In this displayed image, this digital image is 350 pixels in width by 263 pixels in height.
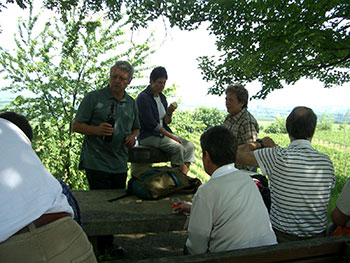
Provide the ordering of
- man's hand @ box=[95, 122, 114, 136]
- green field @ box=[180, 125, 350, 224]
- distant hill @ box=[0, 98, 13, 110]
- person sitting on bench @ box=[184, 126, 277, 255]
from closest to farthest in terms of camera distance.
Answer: person sitting on bench @ box=[184, 126, 277, 255]
man's hand @ box=[95, 122, 114, 136]
distant hill @ box=[0, 98, 13, 110]
green field @ box=[180, 125, 350, 224]

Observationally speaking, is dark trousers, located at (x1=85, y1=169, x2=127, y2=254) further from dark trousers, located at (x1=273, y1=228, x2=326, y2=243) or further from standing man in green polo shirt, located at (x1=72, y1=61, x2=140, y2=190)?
dark trousers, located at (x1=273, y1=228, x2=326, y2=243)

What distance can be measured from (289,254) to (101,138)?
2220 mm

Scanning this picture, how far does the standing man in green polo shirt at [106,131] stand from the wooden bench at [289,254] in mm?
Answer: 1986

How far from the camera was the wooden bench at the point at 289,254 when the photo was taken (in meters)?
1.38

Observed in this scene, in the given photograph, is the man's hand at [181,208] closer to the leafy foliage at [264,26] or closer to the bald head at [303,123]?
the bald head at [303,123]

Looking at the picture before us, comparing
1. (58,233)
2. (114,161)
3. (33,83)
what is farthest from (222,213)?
(33,83)

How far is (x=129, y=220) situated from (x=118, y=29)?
573 cm

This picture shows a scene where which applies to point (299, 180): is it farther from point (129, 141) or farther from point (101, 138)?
point (101, 138)

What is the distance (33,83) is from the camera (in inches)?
272

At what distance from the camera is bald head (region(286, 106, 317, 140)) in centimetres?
226

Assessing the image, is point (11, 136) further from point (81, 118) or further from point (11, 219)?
point (81, 118)

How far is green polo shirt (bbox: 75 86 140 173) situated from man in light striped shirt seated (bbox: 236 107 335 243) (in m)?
1.54

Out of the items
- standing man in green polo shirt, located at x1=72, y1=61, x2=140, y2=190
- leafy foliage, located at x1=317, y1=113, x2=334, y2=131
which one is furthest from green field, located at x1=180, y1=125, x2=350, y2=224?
standing man in green polo shirt, located at x1=72, y1=61, x2=140, y2=190

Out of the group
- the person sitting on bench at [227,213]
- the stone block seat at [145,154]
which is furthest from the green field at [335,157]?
the person sitting on bench at [227,213]
